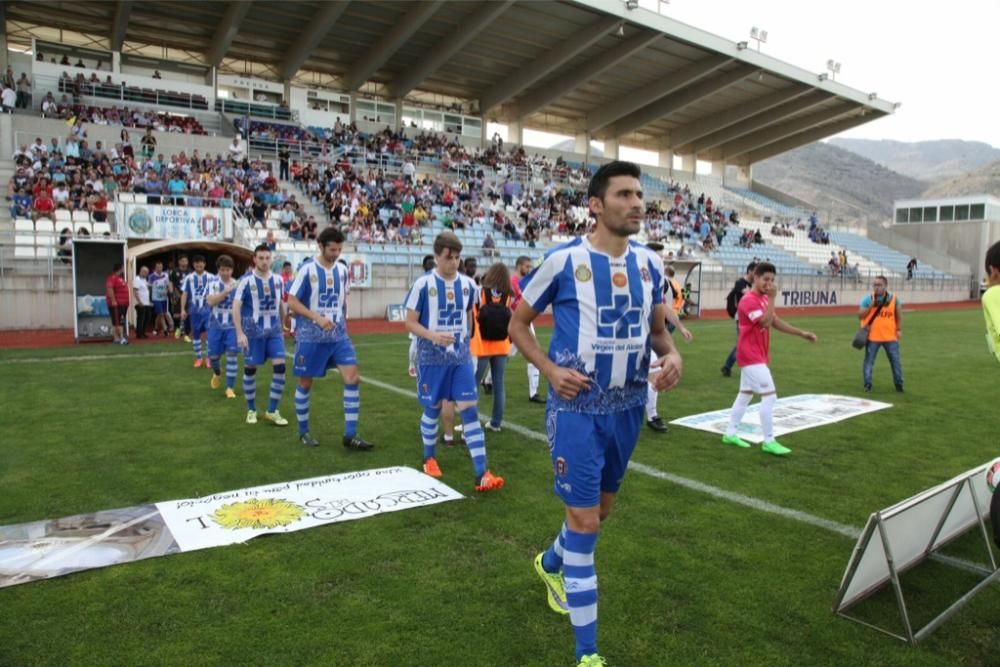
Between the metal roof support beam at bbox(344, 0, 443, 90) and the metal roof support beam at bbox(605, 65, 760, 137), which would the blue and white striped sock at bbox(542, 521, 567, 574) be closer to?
the metal roof support beam at bbox(344, 0, 443, 90)

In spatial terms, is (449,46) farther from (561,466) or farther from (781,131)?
(561,466)

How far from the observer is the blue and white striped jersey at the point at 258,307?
837 cm

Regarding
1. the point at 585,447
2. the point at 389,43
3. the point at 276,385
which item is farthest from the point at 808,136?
the point at 585,447

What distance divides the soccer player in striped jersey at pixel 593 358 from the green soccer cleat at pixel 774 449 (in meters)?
4.43

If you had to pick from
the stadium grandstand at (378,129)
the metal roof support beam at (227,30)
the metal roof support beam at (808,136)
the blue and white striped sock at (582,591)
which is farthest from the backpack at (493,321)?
the metal roof support beam at (808,136)

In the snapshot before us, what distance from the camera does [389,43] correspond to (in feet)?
113

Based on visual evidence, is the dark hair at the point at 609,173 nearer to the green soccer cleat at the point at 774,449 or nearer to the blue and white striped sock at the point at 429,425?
the blue and white striped sock at the point at 429,425

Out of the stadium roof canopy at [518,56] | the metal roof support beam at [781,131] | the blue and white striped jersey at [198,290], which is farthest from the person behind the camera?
the metal roof support beam at [781,131]

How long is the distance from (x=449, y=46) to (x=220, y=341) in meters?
29.1

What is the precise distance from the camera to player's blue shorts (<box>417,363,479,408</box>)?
6.23m

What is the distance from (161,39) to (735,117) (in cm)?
3657

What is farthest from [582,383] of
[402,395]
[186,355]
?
[186,355]

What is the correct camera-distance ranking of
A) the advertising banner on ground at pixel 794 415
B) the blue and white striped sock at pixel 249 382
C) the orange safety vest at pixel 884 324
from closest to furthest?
the advertising banner on ground at pixel 794 415 → the blue and white striped sock at pixel 249 382 → the orange safety vest at pixel 884 324

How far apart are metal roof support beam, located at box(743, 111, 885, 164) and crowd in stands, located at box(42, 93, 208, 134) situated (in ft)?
143
